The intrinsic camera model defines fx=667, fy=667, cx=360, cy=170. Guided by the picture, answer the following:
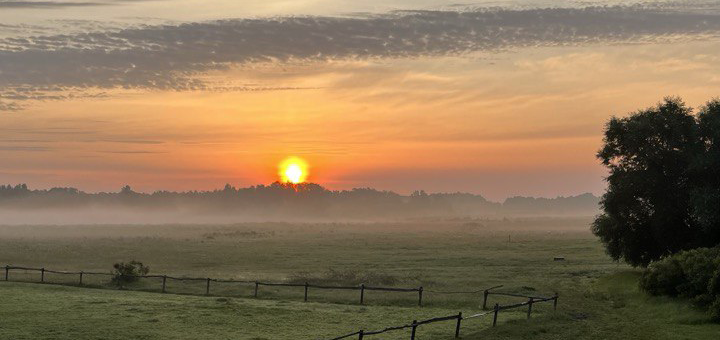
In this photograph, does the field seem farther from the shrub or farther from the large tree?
the large tree

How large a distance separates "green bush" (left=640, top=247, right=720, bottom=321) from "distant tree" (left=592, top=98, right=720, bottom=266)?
593 inches

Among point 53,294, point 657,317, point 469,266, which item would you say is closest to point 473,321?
point 657,317

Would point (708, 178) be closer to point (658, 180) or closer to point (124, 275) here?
point (658, 180)

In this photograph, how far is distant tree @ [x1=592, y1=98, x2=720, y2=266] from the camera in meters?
58.9

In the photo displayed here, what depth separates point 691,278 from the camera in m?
39.9

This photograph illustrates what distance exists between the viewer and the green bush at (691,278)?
36.7 metres

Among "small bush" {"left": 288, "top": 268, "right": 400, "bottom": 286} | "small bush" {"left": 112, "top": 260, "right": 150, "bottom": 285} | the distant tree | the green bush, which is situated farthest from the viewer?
the distant tree

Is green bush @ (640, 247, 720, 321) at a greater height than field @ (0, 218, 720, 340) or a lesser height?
greater

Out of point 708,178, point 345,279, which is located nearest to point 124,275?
point 345,279

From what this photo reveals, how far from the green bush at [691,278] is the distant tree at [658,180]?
49.4 ft

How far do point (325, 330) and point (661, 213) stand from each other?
1518 inches

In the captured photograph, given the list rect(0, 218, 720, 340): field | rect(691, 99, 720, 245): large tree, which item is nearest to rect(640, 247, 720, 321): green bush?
rect(0, 218, 720, 340): field

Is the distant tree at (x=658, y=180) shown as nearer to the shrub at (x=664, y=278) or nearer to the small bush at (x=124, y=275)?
the shrub at (x=664, y=278)

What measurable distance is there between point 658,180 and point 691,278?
72.1 ft
